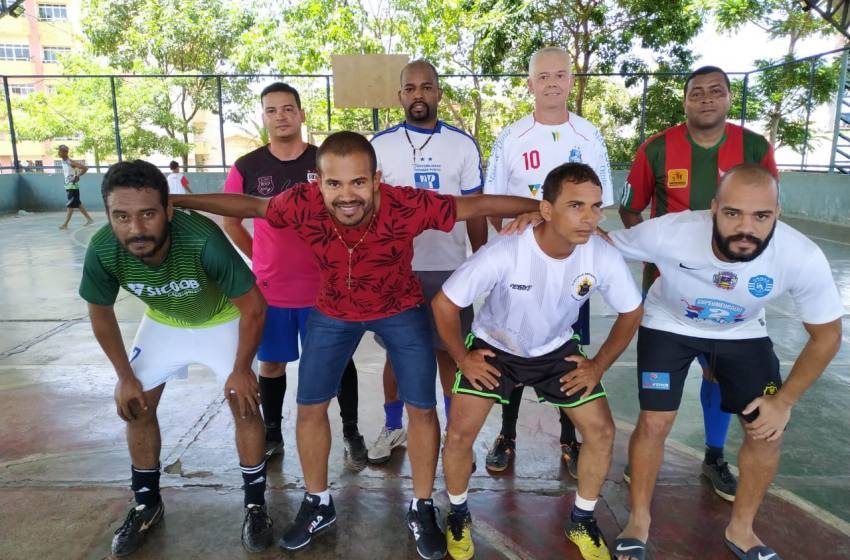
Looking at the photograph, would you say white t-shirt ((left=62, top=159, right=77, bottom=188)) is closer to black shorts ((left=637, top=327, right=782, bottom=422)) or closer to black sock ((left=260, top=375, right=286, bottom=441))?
black sock ((left=260, top=375, right=286, bottom=441))

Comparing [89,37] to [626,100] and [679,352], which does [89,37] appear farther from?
[679,352]

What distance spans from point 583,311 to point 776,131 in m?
16.5

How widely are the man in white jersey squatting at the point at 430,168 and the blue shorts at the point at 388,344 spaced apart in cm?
62

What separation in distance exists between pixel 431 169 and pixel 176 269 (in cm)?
141

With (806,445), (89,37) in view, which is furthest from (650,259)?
(89,37)

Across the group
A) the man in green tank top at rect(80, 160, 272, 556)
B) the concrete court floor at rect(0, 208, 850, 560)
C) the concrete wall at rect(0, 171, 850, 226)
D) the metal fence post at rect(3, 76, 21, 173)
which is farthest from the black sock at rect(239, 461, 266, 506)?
the metal fence post at rect(3, 76, 21, 173)

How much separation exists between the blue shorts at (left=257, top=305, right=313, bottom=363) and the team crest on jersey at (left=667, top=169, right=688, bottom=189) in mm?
2010

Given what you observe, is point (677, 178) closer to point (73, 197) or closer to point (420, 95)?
point (420, 95)

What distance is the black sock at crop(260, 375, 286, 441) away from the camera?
331 cm

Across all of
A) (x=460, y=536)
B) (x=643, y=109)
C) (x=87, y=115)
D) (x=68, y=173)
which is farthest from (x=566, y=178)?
(x=87, y=115)

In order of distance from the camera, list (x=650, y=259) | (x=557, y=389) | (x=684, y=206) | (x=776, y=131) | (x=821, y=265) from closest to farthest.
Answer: (x=821, y=265)
(x=557, y=389)
(x=650, y=259)
(x=684, y=206)
(x=776, y=131)

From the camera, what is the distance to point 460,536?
2.54 meters

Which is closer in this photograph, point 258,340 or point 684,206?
point 258,340

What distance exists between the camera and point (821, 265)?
2381 mm
